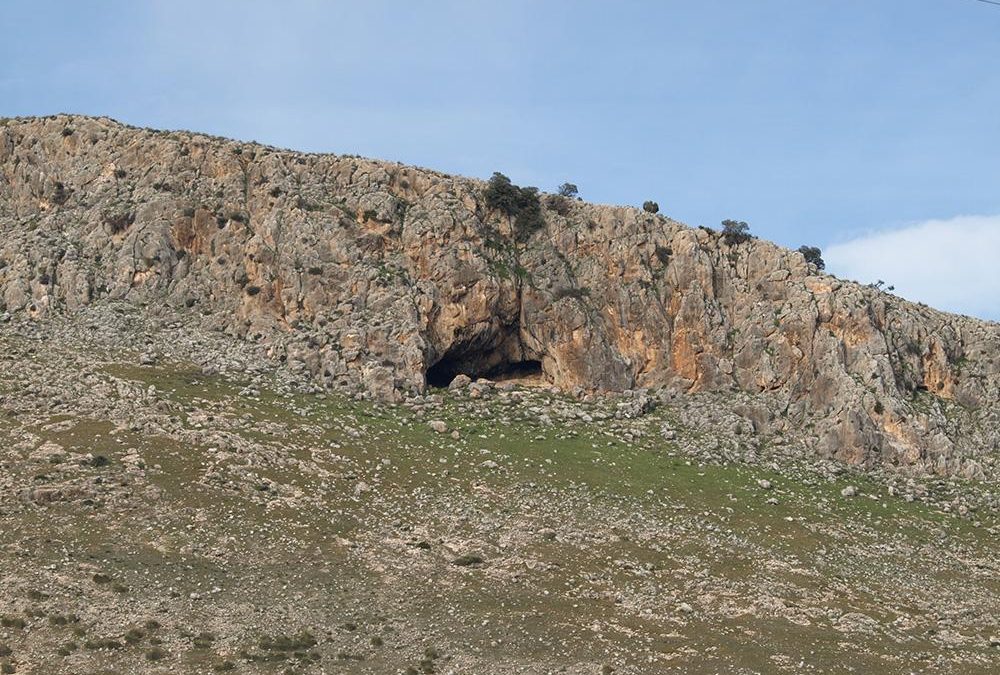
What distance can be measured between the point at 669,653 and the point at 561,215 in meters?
49.0

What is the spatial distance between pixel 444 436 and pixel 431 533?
12.5 m

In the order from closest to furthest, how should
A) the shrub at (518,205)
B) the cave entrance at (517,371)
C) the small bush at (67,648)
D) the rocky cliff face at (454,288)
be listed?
the small bush at (67,648) → the rocky cliff face at (454,288) → the cave entrance at (517,371) → the shrub at (518,205)

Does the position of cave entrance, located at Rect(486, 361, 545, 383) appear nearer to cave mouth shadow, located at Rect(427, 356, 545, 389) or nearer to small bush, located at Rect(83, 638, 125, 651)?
cave mouth shadow, located at Rect(427, 356, 545, 389)

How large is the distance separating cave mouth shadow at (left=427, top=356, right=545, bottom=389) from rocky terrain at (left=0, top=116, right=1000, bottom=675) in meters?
0.27

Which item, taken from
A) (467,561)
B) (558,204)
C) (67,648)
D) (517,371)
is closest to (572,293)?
(517,371)

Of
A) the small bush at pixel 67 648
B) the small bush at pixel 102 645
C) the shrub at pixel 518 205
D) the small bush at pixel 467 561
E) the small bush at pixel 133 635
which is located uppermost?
the shrub at pixel 518 205

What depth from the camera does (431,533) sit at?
172ft

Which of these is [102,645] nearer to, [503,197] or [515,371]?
[515,371]

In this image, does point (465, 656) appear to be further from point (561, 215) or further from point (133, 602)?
point (561, 215)

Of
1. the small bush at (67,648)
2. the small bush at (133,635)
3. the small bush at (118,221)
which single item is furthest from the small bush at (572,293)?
the small bush at (67,648)

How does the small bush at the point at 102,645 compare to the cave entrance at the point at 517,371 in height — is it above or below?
below

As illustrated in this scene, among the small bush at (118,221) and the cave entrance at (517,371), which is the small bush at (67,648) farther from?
the small bush at (118,221)

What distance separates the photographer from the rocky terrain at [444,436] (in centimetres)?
4278

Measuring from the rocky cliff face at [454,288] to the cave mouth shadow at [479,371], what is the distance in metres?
0.19
